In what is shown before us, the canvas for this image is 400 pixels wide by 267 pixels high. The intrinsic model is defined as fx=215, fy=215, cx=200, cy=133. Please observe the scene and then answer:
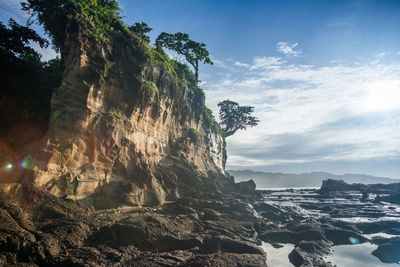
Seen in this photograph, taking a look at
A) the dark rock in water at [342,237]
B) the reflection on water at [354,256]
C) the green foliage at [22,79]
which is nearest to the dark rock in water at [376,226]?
the dark rock in water at [342,237]

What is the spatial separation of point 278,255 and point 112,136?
13975 millimetres

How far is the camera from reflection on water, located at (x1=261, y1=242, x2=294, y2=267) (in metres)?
10.9

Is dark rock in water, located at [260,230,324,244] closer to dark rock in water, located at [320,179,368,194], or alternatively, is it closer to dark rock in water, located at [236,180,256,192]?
dark rock in water, located at [236,180,256,192]

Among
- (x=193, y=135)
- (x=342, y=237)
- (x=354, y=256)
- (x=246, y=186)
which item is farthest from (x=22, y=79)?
(x=246, y=186)

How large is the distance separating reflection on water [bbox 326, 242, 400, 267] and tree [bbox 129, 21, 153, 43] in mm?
23122

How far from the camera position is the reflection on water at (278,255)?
10.9 m

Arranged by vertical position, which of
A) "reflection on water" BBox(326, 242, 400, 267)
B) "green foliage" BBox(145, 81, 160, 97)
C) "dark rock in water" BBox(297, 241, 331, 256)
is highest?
"green foliage" BBox(145, 81, 160, 97)

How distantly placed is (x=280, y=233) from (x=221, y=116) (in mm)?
35109

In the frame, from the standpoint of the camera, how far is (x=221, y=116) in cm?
4878

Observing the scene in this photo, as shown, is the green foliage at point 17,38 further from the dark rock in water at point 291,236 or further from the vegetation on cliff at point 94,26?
the dark rock in water at point 291,236

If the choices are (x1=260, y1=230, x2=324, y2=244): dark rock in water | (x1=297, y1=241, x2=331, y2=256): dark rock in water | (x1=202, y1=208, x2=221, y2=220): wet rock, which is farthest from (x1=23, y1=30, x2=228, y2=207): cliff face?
(x1=297, y1=241, x2=331, y2=256): dark rock in water

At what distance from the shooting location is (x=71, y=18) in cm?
1498

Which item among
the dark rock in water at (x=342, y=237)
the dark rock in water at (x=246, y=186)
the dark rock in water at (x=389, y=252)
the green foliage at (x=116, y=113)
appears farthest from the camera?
the dark rock in water at (x=246, y=186)

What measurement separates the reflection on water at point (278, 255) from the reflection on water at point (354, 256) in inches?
85.5
